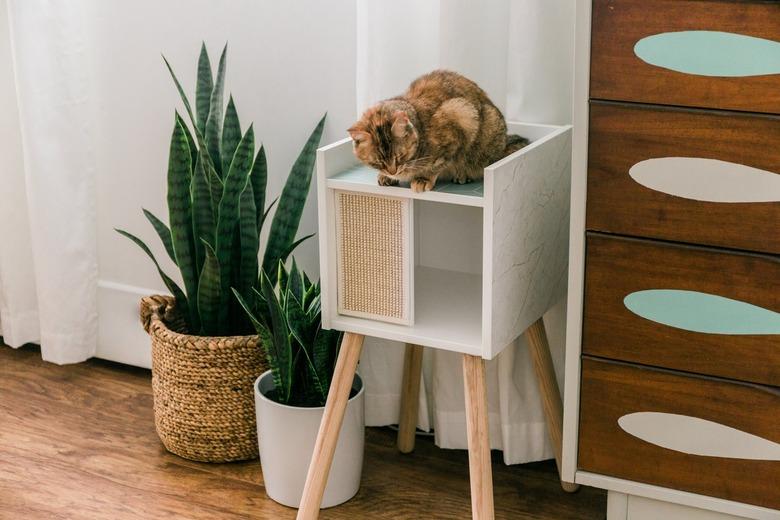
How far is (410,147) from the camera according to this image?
1.63 metres

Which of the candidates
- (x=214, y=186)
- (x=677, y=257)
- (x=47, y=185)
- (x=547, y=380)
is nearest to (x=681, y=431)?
(x=677, y=257)

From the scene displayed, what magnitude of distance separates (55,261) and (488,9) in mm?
1218

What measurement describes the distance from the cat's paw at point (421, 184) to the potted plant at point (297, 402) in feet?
1.25

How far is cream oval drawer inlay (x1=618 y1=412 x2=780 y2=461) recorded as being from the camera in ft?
5.20

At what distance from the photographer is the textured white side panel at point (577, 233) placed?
1526 mm

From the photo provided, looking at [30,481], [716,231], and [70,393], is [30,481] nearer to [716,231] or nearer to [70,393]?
[70,393]

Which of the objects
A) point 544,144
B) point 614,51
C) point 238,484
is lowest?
point 238,484

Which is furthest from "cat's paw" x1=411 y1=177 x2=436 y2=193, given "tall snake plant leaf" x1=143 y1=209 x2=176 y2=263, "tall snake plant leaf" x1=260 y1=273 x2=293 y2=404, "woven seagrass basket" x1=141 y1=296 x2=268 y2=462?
"tall snake plant leaf" x1=143 y1=209 x2=176 y2=263

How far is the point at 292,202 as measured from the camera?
6.78 feet

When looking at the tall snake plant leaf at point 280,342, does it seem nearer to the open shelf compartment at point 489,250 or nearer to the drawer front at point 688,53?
the open shelf compartment at point 489,250

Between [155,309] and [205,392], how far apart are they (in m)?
0.24

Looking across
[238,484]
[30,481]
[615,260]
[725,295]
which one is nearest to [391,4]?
[615,260]

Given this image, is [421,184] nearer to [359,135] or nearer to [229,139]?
[359,135]

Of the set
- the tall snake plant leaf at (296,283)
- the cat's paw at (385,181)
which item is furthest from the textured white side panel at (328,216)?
the tall snake plant leaf at (296,283)
